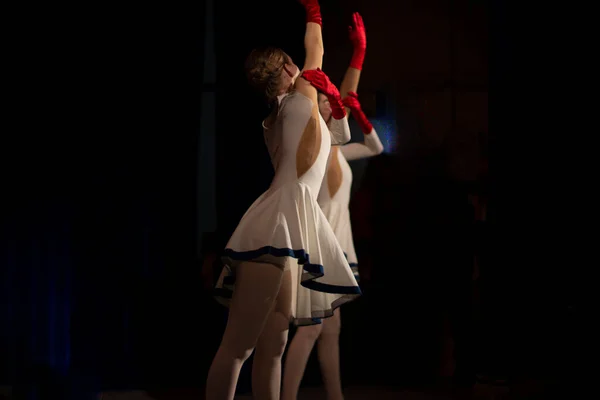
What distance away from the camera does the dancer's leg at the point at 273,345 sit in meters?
2.60

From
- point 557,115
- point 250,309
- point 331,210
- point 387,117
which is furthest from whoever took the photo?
point 387,117

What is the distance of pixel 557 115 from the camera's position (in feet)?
12.9

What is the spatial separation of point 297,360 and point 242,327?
1.01 m

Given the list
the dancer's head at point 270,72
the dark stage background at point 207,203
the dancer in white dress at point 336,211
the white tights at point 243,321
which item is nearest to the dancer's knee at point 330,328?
the dancer in white dress at point 336,211

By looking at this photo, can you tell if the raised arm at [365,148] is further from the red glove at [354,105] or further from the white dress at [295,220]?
the white dress at [295,220]

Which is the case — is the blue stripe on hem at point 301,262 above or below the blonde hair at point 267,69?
below

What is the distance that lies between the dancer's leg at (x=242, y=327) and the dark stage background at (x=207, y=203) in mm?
1635

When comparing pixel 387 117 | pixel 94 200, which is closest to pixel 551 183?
pixel 387 117

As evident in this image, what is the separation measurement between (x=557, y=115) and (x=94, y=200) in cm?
246

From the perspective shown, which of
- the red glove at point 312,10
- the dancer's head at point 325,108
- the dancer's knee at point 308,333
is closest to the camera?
the red glove at point 312,10

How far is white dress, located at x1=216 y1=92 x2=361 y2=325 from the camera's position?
2512 millimetres

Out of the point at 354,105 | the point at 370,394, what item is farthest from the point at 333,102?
the point at 370,394

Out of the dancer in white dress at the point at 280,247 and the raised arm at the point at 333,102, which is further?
the raised arm at the point at 333,102

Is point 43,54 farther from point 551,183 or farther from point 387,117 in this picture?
point 551,183
